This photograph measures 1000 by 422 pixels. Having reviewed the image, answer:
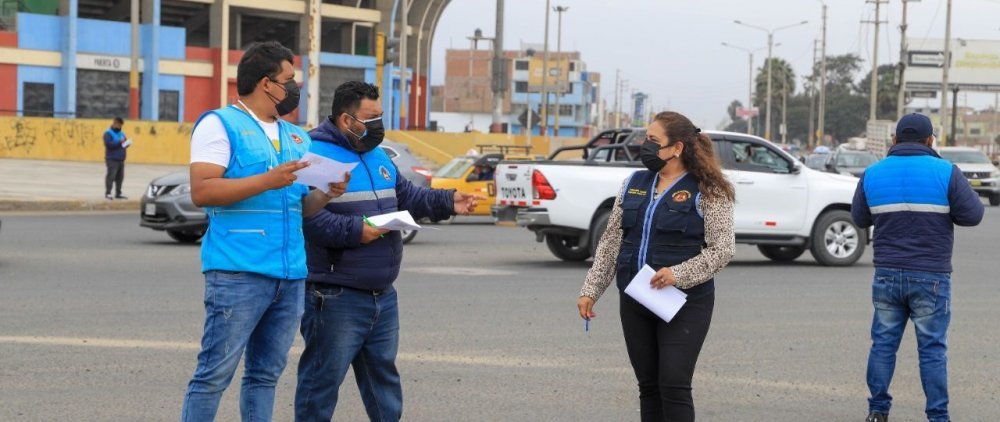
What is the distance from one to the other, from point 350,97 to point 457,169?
69.3 ft

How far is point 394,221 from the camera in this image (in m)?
5.81

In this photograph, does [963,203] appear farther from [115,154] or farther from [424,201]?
[115,154]

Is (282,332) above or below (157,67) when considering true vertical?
below

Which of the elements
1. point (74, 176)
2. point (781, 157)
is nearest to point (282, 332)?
point (781, 157)

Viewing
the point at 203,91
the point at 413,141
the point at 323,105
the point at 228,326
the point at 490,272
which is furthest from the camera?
the point at 323,105

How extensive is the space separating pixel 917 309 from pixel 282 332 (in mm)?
3591

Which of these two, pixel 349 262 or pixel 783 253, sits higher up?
pixel 349 262

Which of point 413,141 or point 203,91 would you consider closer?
point 413,141

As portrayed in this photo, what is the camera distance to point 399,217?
583 centimetres

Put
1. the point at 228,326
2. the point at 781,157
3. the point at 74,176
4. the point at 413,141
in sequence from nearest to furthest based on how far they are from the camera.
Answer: the point at 228,326, the point at 781,157, the point at 74,176, the point at 413,141

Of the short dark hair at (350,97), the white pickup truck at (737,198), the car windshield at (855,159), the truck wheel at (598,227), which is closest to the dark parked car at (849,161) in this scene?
the car windshield at (855,159)

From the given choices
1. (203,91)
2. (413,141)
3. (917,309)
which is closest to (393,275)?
(917,309)

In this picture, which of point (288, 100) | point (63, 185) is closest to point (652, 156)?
point (288, 100)

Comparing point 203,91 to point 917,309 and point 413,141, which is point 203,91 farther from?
point 917,309
